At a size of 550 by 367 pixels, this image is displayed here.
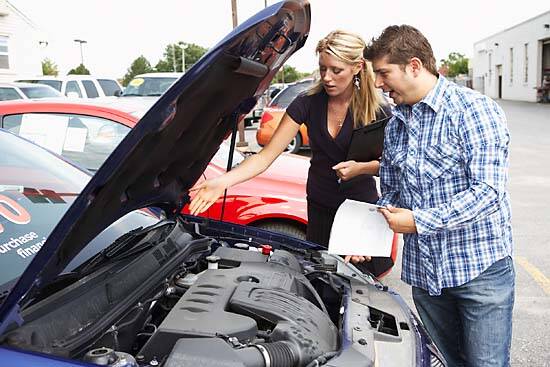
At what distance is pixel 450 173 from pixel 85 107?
309 cm

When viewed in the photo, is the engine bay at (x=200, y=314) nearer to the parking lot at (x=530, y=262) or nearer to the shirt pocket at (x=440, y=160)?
the shirt pocket at (x=440, y=160)

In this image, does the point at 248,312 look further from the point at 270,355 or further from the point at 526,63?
the point at 526,63

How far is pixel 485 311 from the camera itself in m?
2.26

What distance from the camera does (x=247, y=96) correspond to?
7.93 feet

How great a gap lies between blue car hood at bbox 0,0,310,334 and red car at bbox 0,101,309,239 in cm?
156

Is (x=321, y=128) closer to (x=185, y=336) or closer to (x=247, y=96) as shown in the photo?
(x=247, y=96)

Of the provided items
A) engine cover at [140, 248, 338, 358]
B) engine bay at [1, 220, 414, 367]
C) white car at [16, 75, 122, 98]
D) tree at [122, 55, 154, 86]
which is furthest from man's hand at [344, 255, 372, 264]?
tree at [122, 55, 154, 86]

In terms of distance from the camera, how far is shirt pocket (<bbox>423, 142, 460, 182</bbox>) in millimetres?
2130

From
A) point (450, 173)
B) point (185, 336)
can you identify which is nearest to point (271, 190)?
point (450, 173)

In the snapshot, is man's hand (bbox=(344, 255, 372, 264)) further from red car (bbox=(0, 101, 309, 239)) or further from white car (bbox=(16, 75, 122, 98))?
white car (bbox=(16, 75, 122, 98))

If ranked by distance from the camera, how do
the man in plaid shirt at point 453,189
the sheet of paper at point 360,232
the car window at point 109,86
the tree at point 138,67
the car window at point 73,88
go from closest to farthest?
the man in plaid shirt at point 453,189 < the sheet of paper at point 360,232 < the car window at point 73,88 < the car window at point 109,86 < the tree at point 138,67

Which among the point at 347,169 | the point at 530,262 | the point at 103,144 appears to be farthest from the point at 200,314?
the point at 530,262

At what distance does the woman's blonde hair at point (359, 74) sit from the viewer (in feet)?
9.29

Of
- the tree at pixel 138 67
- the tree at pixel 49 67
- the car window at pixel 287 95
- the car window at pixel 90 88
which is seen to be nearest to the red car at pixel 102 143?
the car window at pixel 287 95
